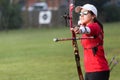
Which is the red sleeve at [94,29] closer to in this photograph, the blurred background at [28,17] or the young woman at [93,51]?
the young woman at [93,51]

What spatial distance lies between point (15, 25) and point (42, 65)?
34077mm

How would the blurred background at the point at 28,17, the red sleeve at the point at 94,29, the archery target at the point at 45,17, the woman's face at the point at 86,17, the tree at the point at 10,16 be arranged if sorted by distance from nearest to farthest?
the red sleeve at the point at 94,29 < the woman's face at the point at 86,17 < the tree at the point at 10,16 < the blurred background at the point at 28,17 < the archery target at the point at 45,17

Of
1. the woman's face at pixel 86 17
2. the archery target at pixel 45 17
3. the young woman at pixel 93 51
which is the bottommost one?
the archery target at pixel 45 17

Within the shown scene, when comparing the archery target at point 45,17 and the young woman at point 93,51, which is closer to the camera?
the young woman at point 93,51

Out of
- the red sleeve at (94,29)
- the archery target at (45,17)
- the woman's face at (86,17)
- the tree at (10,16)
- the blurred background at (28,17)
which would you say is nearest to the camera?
the red sleeve at (94,29)

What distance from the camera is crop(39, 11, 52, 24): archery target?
172 ft

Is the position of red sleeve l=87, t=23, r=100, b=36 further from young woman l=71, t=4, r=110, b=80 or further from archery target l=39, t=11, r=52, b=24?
archery target l=39, t=11, r=52, b=24

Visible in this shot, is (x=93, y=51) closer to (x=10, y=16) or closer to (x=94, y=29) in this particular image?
(x=94, y=29)

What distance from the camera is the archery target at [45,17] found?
52409 millimetres

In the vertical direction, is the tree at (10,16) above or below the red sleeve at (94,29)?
below

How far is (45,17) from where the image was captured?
53.2 metres

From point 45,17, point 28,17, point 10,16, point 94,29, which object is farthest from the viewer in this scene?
point 45,17

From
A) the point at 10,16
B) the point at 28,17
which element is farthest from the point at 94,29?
the point at 28,17

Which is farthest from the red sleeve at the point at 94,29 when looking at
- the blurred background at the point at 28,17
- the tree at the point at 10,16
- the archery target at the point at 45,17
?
the archery target at the point at 45,17
